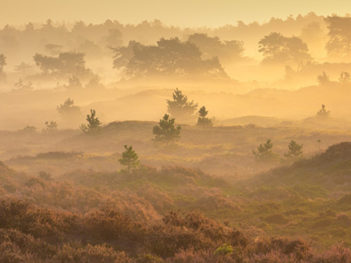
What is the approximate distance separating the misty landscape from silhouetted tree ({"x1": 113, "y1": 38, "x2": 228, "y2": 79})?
319 millimetres

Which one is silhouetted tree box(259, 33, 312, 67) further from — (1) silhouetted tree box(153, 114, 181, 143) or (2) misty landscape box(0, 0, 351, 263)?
(1) silhouetted tree box(153, 114, 181, 143)

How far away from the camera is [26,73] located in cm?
10800

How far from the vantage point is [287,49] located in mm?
95312

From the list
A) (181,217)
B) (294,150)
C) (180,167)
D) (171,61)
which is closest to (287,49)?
→ (171,61)

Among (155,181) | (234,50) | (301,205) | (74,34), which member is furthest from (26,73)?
(301,205)

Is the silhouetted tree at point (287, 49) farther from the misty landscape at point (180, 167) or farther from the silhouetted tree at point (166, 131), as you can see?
the silhouetted tree at point (166, 131)

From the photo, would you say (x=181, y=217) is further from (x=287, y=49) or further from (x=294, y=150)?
(x=287, y=49)

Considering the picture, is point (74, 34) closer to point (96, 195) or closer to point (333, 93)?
point (333, 93)

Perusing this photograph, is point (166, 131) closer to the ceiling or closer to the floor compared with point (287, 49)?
closer to the floor

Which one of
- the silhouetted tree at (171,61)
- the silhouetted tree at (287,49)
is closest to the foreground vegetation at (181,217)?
the silhouetted tree at (171,61)

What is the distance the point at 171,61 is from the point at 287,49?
109 feet

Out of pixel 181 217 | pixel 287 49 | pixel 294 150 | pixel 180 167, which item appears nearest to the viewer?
pixel 181 217

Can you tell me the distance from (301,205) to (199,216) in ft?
23.1

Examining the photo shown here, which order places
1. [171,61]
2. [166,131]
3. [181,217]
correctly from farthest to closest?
1. [171,61]
2. [166,131]
3. [181,217]
